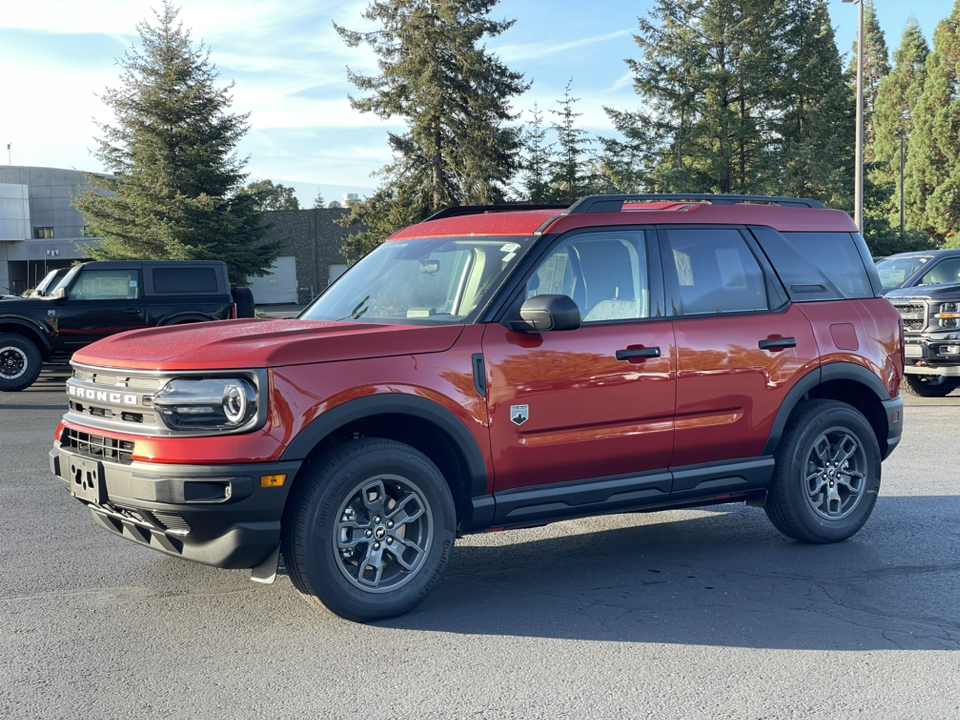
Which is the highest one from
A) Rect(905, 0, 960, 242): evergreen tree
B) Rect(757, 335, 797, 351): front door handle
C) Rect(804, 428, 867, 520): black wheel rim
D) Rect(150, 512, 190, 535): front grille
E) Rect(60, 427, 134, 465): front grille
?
Rect(905, 0, 960, 242): evergreen tree

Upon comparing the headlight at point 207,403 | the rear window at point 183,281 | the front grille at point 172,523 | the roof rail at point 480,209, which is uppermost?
the roof rail at point 480,209

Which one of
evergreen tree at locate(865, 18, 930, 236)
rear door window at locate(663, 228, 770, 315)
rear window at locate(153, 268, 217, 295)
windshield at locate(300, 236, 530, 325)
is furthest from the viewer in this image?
evergreen tree at locate(865, 18, 930, 236)

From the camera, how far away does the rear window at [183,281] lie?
1802cm

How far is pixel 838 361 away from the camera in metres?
6.56

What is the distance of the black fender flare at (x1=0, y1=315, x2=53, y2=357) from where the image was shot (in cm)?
1683

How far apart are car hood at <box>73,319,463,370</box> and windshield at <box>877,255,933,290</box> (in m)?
12.0

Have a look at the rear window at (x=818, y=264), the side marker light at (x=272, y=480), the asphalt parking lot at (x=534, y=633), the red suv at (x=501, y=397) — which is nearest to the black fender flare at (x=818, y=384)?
the red suv at (x=501, y=397)

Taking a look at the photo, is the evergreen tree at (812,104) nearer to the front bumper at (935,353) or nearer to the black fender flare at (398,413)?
the front bumper at (935,353)

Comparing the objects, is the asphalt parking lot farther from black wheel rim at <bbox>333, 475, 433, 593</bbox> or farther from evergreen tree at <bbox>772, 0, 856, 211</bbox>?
evergreen tree at <bbox>772, 0, 856, 211</bbox>

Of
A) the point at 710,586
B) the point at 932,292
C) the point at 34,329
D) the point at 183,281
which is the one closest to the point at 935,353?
the point at 932,292

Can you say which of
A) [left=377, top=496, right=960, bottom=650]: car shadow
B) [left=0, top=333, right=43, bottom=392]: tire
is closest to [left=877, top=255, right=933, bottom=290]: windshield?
[left=377, top=496, right=960, bottom=650]: car shadow

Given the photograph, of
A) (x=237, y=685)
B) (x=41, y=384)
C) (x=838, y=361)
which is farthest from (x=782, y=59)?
(x=237, y=685)

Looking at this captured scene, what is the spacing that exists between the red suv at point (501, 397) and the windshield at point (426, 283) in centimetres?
2

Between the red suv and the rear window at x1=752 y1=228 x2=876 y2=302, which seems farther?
the rear window at x1=752 y1=228 x2=876 y2=302
